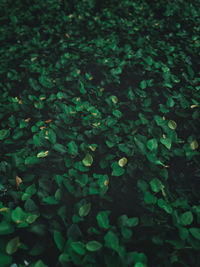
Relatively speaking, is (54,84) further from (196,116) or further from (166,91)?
(196,116)

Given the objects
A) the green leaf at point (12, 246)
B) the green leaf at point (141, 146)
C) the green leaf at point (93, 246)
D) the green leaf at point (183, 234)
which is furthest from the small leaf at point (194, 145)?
the green leaf at point (12, 246)

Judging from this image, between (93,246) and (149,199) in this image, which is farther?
(149,199)

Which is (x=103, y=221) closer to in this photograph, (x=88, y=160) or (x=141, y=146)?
(x=88, y=160)

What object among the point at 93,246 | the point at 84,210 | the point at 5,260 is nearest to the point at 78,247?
the point at 93,246

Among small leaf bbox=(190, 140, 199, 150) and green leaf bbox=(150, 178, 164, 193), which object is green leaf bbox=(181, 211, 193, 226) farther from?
small leaf bbox=(190, 140, 199, 150)

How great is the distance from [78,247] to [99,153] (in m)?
0.63

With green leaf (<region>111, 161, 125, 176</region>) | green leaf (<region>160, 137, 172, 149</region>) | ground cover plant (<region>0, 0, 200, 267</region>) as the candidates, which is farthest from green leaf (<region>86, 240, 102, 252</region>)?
green leaf (<region>160, 137, 172, 149</region>)

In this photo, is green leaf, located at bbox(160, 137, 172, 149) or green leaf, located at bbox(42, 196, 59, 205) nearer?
green leaf, located at bbox(42, 196, 59, 205)

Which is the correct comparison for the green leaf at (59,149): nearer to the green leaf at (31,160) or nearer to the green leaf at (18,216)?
the green leaf at (31,160)

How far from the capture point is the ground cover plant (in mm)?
901

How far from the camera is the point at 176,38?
2.75 m

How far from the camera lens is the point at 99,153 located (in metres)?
1.37

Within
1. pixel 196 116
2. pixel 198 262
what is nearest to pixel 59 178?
pixel 198 262

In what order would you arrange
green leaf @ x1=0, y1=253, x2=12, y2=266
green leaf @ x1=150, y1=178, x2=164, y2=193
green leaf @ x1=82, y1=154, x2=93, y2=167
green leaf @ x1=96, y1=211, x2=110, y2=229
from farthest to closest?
1. green leaf @ x1=82, y1=154, x2=93, y2=167
2. green leaf @ x1=150, y1=178, x2=164, y2=193
3. green leaf @ x1=96, y1=211, x2=110, y2=229
4. green leaf @ x1=0, y1=253, x2=12, y2=266
